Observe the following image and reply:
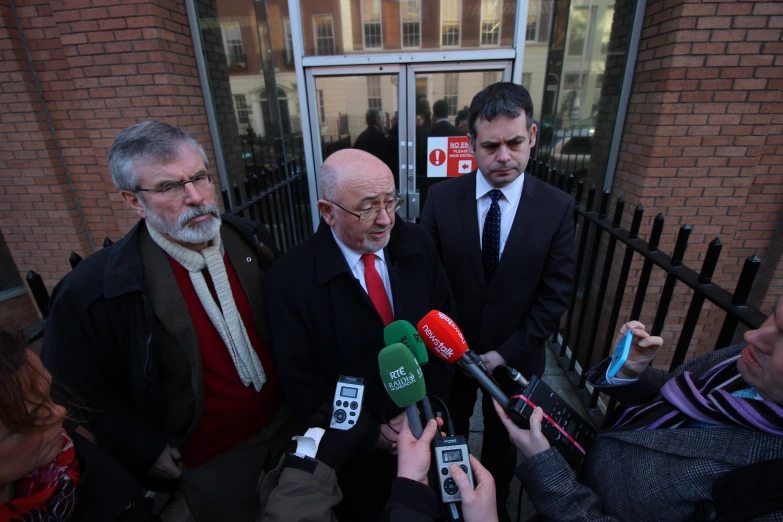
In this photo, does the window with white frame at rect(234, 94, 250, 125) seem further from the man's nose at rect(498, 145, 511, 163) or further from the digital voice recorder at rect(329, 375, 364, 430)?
the digital voice recorder at rect(329, 375, 364, 430)

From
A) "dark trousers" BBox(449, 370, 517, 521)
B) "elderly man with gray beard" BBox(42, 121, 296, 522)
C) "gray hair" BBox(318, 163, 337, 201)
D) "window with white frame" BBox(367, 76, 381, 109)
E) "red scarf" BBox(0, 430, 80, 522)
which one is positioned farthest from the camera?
"window with white frame" BBox(367, 76, 381, 109)

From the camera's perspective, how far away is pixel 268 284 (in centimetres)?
166

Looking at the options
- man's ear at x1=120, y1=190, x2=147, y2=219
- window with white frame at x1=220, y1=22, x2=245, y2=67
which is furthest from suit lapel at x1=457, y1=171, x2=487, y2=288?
window with white frame at x1=220, y1=22, x2=245, y2=67

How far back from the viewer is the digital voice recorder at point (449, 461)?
109cm

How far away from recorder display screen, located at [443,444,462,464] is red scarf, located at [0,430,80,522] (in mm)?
1130

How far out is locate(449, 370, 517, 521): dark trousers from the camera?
2256 mm

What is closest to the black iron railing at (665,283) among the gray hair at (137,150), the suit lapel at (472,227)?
the suit lapel at (472,227)

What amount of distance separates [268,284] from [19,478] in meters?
0.93

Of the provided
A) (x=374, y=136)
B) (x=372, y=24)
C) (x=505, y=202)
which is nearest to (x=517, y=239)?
(x=505, y=202)

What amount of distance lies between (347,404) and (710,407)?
106 centimetres

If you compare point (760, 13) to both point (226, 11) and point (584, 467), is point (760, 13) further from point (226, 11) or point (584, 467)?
point (226, 11)

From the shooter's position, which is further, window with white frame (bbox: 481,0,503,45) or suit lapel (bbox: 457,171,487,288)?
window with white frame (bbox: 481,0,503,45)

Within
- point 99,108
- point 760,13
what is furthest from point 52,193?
point 760,13

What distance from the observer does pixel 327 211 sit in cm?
163
